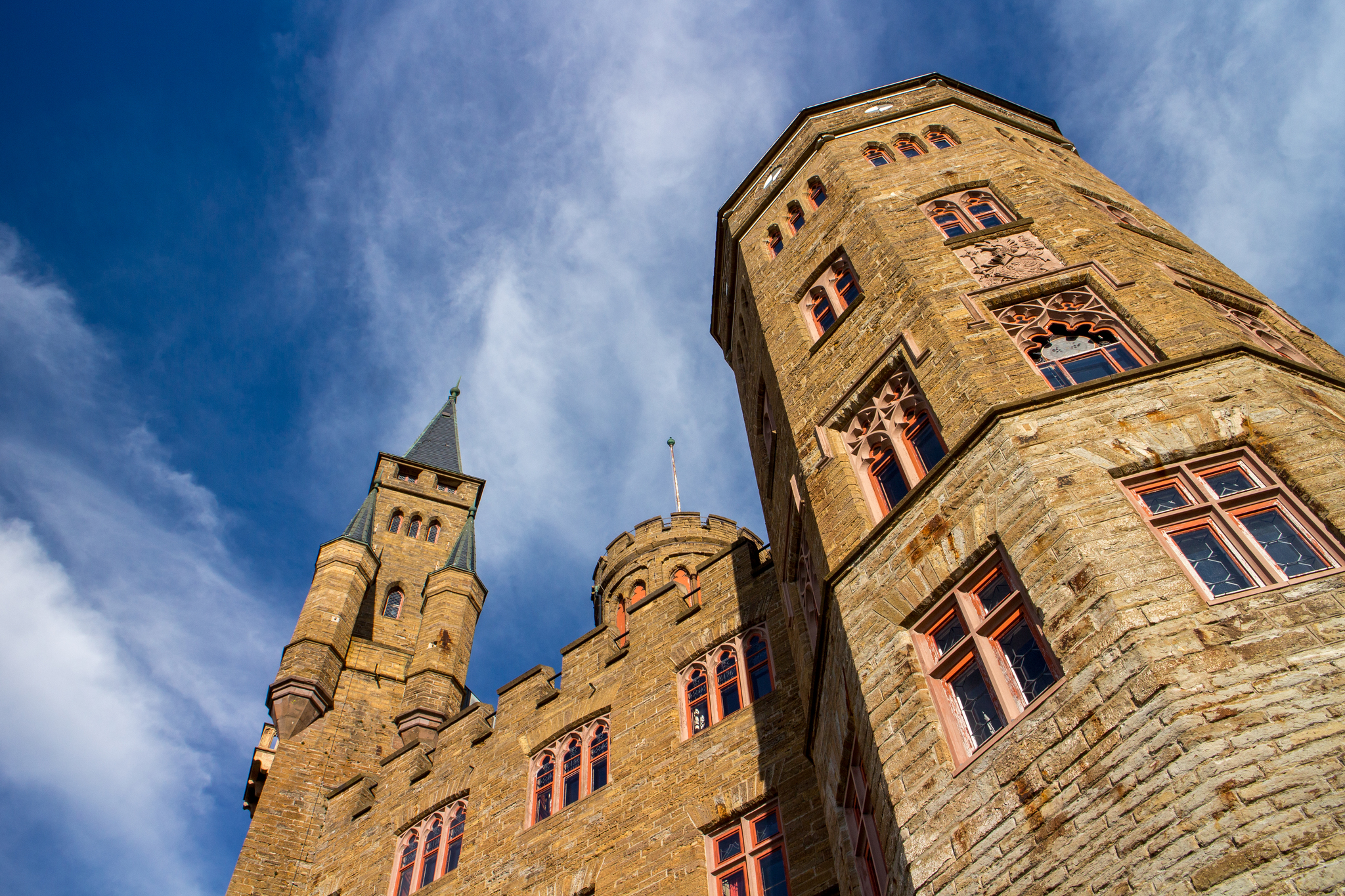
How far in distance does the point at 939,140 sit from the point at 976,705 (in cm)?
1137

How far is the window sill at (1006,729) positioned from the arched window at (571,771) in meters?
8.78

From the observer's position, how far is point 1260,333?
10805 mm

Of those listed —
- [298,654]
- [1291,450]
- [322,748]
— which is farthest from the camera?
[298,654]

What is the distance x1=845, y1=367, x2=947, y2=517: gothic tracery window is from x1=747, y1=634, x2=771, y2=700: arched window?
4.38 meters

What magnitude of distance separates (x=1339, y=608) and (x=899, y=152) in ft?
36.8

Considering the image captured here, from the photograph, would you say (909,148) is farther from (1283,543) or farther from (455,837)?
(455,837)

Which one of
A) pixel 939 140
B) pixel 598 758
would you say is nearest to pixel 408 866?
pixel 598 758

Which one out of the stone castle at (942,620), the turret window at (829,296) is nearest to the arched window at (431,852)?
the stone castle at (942,620)

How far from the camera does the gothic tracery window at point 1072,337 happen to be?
9336 millimetres

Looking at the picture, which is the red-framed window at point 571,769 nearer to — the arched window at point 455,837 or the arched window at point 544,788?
the arched window at point 544,788

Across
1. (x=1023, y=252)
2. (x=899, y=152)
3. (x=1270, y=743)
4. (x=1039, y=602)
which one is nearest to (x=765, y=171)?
(x=899, y=152)

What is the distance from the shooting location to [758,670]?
14.1m

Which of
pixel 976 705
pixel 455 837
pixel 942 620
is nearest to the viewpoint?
pixel 976 705

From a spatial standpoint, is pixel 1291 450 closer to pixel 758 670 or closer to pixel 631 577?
pixel 758 670
